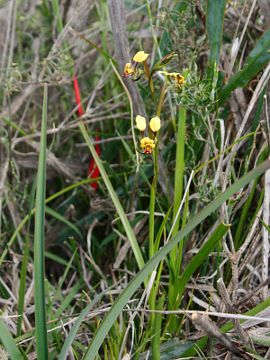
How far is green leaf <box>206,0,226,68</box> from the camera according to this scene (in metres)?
1.28

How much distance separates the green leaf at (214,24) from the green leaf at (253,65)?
60 mm

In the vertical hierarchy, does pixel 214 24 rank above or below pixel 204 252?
above

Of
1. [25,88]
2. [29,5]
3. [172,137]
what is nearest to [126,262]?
[172,137]

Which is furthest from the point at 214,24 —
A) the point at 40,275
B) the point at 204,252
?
the point at 40,275

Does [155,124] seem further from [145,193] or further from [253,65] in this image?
[145,193]

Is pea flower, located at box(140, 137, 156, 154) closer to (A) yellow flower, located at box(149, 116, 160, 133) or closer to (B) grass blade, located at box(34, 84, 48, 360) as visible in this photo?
(A) yellow flower, located at box(149, 116, 160, 133)

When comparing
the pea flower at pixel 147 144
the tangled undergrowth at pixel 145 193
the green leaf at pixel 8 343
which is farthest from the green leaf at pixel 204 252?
the green leaf at pixel 8 343

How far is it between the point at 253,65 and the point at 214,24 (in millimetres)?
115

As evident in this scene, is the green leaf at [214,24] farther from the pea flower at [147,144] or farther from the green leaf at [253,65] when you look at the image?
the pea flower at [147,144]

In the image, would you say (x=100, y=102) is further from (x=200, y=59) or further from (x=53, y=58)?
(x=200, y=59)

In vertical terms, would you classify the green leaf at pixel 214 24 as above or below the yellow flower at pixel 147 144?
above

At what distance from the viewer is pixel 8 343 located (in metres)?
0.98

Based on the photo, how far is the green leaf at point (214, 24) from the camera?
4.20 feet

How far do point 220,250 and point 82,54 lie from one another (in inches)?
33.8
